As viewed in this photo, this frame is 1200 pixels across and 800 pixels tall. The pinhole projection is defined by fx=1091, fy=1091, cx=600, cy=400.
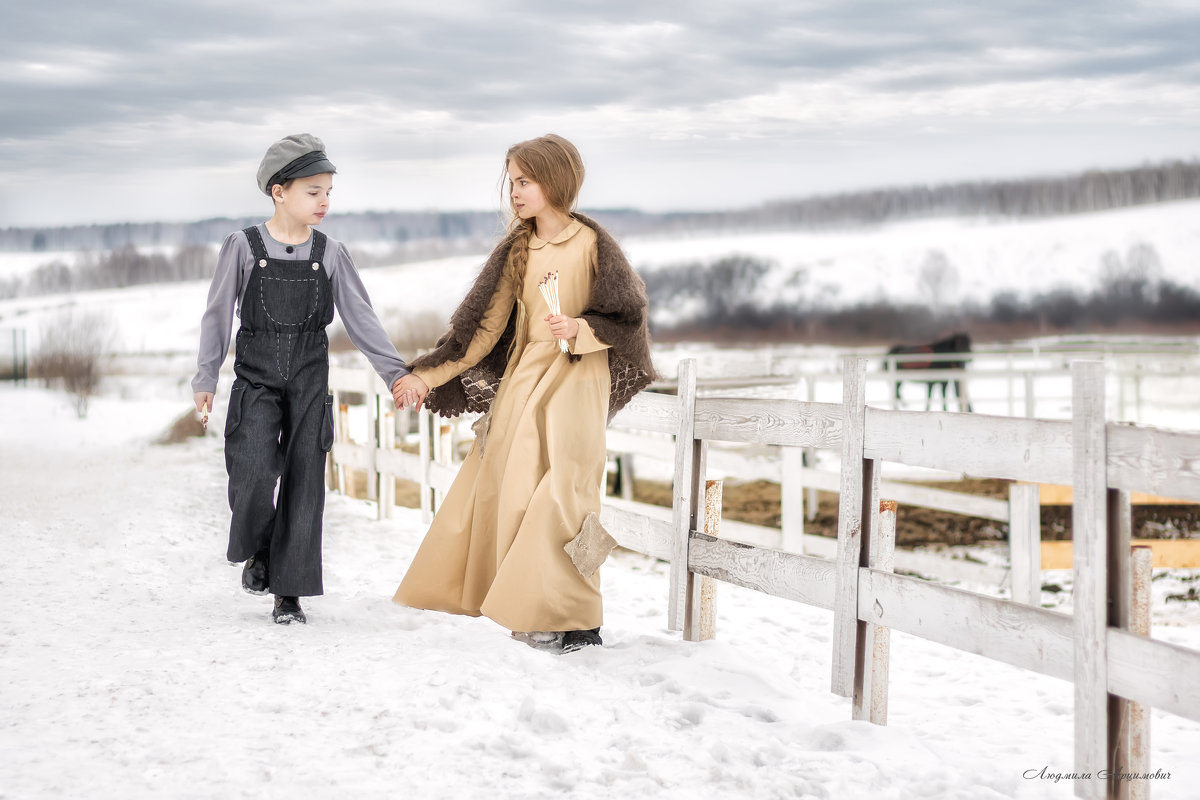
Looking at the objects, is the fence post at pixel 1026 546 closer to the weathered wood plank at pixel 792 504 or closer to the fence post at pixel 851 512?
the weathered wood plank at pixel 792 504

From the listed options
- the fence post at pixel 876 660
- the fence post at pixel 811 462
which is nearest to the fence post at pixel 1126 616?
the fence post at pixel 876 660

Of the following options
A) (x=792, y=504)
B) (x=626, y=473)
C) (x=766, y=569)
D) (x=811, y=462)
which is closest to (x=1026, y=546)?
(x=792, y=504)

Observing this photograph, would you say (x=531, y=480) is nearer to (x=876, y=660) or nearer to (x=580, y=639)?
(x=580, y=639)

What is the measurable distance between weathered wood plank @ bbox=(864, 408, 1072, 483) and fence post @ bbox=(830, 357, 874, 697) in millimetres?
44

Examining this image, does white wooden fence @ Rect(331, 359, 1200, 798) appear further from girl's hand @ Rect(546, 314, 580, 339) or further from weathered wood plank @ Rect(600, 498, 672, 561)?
girl's hand @ Rect(546, 314, 580, 339)

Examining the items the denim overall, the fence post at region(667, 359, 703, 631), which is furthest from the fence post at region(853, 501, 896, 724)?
the denim overall

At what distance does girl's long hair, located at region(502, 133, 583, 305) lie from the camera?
11.9ft

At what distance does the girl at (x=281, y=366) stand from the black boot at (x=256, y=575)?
11 mm

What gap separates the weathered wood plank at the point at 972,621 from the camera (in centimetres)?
262

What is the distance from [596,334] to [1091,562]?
1.65m

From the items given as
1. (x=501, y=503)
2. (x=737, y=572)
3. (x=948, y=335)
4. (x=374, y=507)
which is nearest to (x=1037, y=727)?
(x=737, y=572)

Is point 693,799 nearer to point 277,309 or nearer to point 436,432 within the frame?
point 277,309

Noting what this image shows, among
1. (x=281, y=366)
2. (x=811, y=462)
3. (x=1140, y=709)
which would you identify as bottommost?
(x=811, y=462)

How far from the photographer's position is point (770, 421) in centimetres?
364
